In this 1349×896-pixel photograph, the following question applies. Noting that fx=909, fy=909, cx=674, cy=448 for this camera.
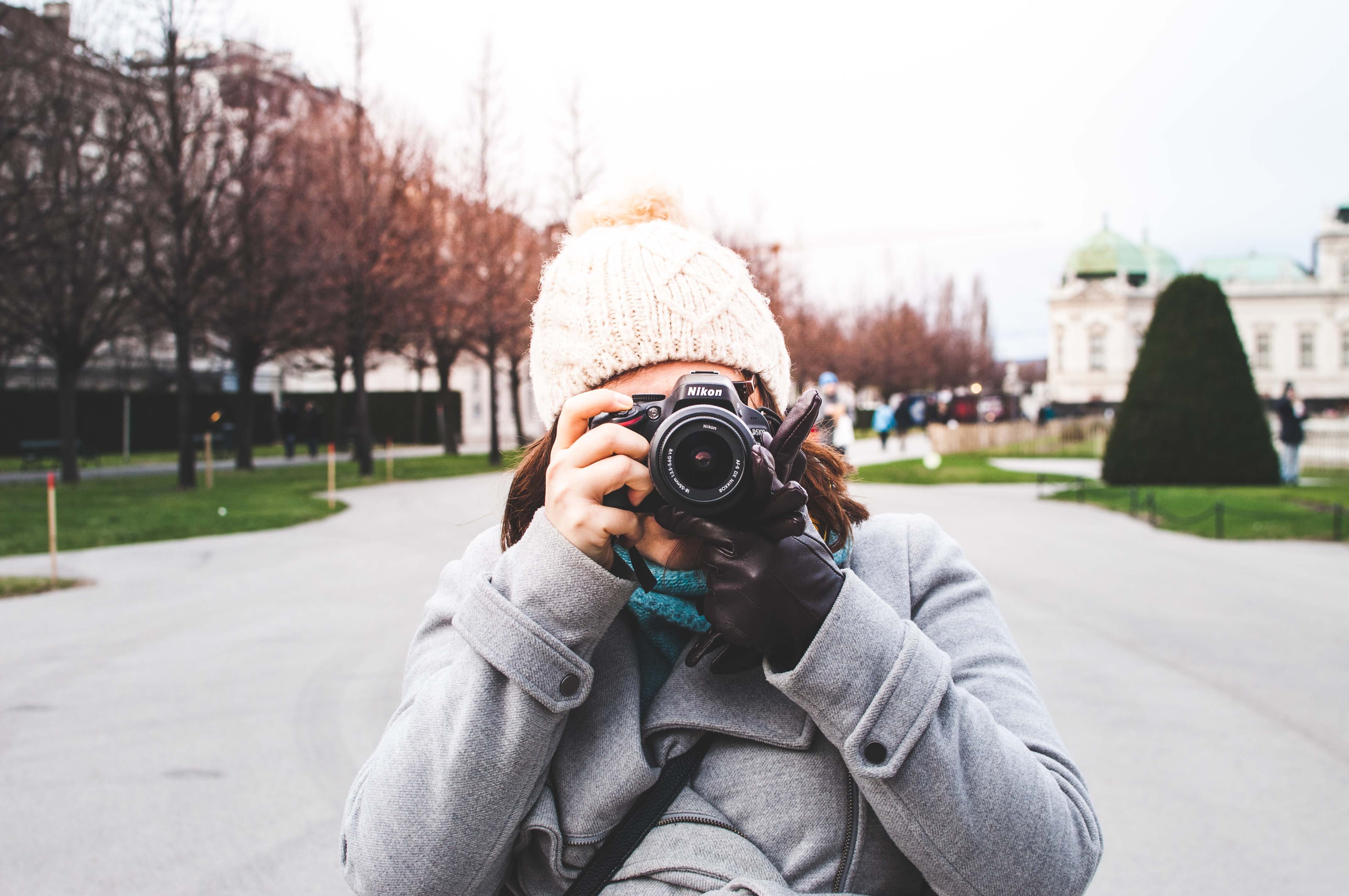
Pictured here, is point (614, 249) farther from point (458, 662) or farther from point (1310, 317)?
point (1310, 317)

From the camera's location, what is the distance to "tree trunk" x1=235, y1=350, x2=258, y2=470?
22297 mm

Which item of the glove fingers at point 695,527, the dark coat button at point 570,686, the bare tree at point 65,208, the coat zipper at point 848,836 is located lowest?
the coat zipper at point 848,836

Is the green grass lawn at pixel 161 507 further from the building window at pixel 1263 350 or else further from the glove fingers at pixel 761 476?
the building window at pixel 1263 350

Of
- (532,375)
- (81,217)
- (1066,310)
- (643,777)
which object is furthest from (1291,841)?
(1066,310)

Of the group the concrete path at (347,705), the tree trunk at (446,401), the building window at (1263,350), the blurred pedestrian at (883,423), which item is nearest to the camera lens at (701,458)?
the concrete path at (347,705)

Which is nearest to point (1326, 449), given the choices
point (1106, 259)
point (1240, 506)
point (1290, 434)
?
point (1290, 434)

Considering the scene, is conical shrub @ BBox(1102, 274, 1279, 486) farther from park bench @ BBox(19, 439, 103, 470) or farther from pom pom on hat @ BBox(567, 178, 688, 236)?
park bench @ BBox(19, 439, 103, 470)

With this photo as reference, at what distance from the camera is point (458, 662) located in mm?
1412

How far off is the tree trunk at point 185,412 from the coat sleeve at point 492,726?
18.3 m

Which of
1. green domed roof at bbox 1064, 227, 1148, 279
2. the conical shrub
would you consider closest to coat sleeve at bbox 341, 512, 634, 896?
the conical shrub

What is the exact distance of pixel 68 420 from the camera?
764 inches

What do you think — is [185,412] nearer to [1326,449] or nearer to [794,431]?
[794,431]

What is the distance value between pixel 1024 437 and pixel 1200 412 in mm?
14985

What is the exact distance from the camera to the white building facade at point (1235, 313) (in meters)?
72.9
